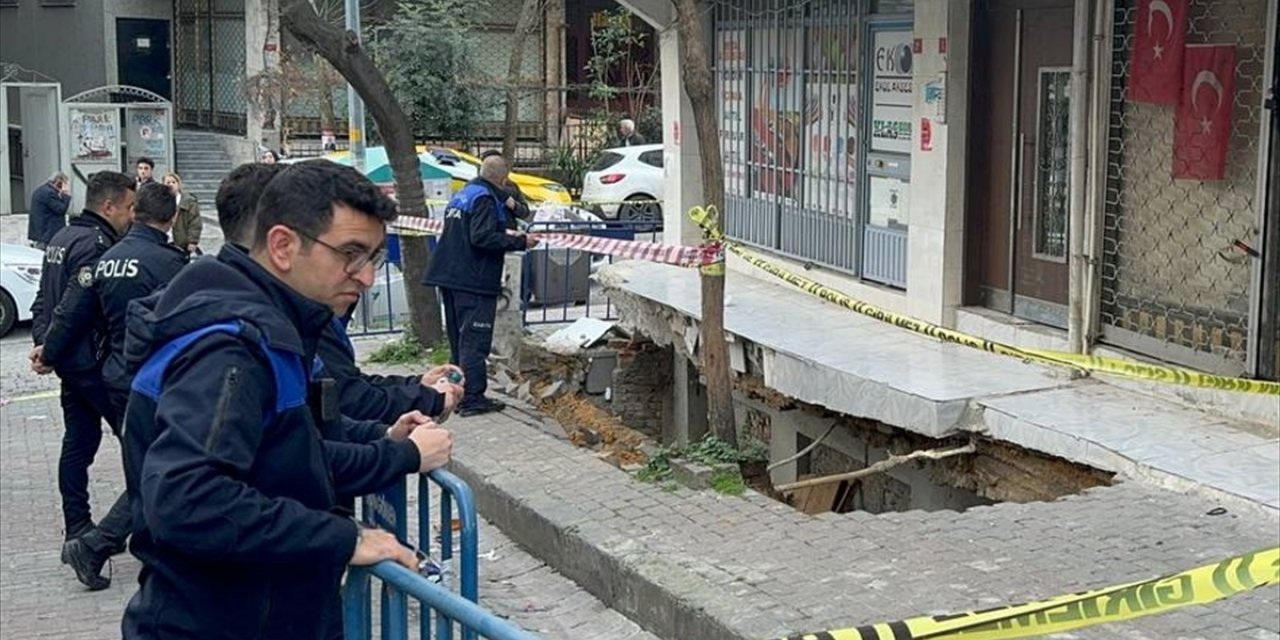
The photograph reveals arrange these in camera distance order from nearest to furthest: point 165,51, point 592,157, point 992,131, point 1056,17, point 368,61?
point 1056,17
point 992,131
point 368,61
point 592,157
point 165,51

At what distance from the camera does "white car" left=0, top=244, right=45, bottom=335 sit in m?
16.9

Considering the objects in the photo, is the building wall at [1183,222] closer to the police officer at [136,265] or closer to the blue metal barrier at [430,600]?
the police officer at [136,265]

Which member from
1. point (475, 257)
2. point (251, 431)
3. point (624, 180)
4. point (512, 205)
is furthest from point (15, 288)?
point (251, 431)

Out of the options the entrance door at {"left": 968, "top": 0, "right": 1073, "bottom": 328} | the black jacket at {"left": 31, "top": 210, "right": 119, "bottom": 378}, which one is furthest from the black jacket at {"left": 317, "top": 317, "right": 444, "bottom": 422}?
the entrance door at {"left": 968, "top": 0, "right": 1073, "bottom": 328}

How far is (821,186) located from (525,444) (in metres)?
4.64

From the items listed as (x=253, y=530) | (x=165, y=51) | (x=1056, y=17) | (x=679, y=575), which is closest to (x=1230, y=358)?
(x=1056, y=17)

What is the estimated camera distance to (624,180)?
2614cm

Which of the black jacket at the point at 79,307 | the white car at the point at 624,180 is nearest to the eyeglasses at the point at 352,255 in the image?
the black jacket at the point at 79,307

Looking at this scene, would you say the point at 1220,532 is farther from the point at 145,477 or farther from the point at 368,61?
the point at 368,61

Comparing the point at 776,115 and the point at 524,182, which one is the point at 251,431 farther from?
the point at 524,182

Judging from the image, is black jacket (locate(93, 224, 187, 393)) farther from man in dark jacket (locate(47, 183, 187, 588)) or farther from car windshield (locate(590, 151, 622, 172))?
car windshield (locate(590, 151, 622, 172))

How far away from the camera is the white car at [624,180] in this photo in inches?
1018

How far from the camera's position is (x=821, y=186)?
12.9m

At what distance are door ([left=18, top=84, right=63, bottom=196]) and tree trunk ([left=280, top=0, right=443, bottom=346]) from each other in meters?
15.8
